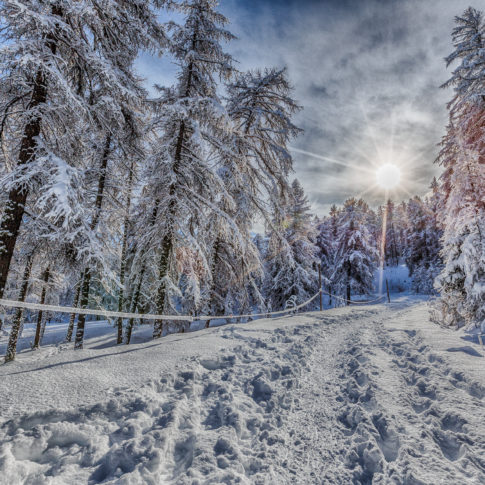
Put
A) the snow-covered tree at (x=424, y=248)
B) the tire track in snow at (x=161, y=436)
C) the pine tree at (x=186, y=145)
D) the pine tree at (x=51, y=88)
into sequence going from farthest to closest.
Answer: the snow-covered tree at (x=424, y=248) → the pine tree at (x=186, y=145) → the pine tree at (x=51, y=88) → the tire track in snow at (x=161, y=436)

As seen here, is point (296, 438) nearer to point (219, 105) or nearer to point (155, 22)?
point (219, 105)

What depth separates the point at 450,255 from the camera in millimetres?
10109

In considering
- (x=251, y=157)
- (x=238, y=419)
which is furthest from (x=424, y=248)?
(x=238, y=419)

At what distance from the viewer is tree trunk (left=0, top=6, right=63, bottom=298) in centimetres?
465

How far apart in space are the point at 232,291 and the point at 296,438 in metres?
9.70

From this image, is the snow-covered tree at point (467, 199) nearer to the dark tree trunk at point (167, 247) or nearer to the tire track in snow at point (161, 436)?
the tire track in snow at point (161, 436)

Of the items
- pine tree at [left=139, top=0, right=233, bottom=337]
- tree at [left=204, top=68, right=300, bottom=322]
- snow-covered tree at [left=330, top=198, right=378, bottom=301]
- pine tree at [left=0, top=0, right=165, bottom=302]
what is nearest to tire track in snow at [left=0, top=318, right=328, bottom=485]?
pine tree at [left=0, top=0, right=165, bottom=302]

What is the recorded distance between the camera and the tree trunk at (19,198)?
4.65 meters

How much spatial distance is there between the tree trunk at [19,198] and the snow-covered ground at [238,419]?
2095mm

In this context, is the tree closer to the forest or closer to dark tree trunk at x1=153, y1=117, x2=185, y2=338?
the forest

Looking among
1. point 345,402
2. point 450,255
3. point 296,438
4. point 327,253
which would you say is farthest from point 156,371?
point 327,253

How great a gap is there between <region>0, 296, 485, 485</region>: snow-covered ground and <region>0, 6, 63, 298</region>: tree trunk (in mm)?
2095

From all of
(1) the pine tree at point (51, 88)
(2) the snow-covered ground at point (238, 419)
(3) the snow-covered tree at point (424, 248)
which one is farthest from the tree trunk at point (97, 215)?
(3) the snow-covered tree at point (424, 248)

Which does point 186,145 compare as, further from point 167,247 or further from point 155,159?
point 167,247
